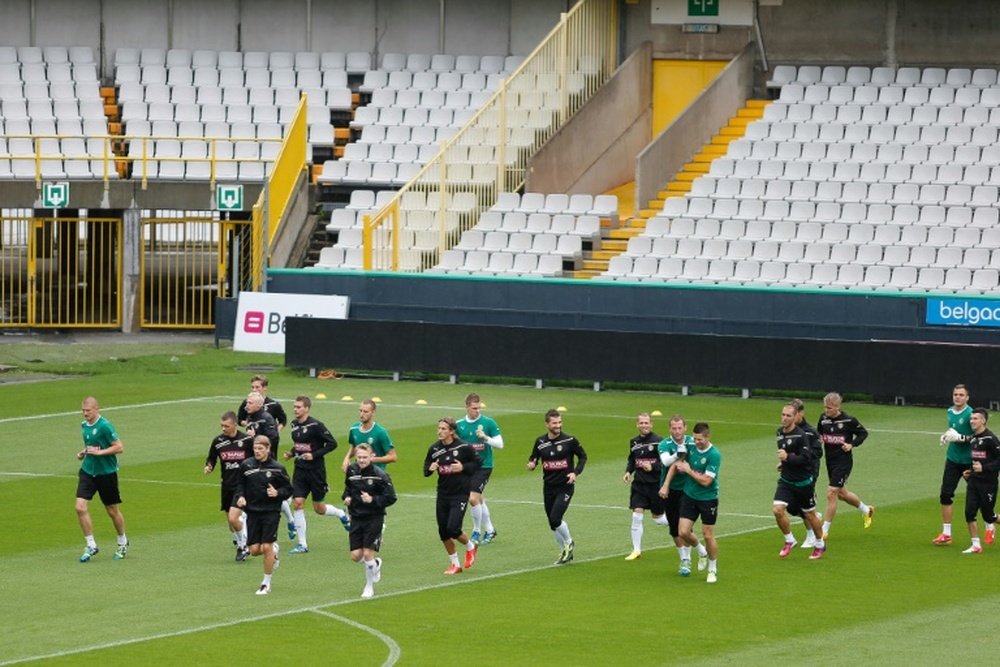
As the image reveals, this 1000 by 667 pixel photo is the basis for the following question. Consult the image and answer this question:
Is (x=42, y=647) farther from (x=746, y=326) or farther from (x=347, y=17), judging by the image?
(x=347, y=17)

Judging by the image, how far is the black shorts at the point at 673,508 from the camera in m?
21.3

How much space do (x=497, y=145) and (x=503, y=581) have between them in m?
26.5

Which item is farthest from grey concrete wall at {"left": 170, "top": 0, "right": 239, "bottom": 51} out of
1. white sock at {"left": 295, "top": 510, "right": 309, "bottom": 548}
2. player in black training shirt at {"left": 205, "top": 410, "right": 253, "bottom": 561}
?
white sock at {"left": 295, "top": 510, "right": 309, "bottom": 548}

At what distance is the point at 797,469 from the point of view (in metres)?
21.9

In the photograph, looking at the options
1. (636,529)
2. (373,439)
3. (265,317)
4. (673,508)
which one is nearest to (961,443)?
(673,508)

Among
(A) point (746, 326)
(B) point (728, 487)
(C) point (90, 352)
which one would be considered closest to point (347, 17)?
(C) point (90, 352)

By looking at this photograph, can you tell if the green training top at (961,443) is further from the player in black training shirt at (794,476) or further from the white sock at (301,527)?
the white sock at (301,527)

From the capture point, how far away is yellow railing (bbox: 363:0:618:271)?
44531 mm

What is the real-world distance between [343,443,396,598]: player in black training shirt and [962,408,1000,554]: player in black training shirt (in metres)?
7.10

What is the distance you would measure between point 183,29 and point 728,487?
2981 centimetres

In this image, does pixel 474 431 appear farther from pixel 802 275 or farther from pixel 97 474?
pixel 802 275

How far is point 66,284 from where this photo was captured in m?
49.3

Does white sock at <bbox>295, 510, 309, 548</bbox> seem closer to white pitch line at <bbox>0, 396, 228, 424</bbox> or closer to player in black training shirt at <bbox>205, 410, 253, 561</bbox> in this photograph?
player in black training shirt at <bbox>205, 410, 253, 561</bbox>

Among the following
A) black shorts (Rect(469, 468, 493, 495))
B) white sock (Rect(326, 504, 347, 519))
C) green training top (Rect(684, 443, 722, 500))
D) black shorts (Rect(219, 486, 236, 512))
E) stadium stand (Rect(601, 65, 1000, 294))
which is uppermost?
stadium stand (Rect(601, 65, 1000, 294))
